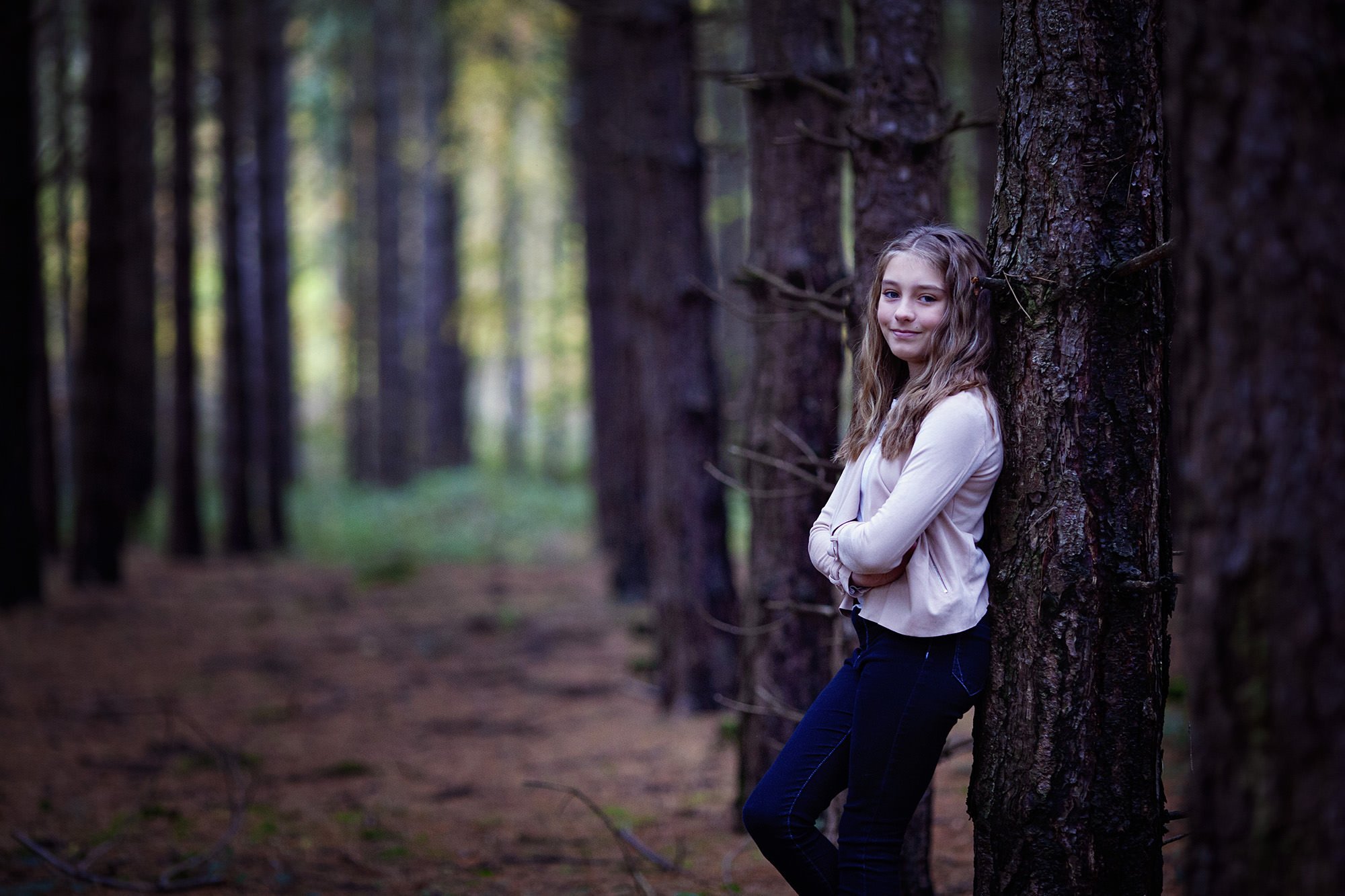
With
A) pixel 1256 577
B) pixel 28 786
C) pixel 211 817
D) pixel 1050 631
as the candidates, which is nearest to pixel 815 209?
pixel 1050 631

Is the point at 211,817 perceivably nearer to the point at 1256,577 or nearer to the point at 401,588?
the point at 1256,577

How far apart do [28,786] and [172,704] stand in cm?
213

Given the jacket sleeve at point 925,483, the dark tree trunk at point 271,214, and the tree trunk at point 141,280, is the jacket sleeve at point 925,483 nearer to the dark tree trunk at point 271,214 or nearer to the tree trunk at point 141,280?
the dark tree trunk at point 271,214

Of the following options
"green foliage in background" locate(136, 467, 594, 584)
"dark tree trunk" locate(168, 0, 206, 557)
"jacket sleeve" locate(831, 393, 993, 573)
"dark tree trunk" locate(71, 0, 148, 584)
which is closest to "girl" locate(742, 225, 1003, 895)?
"jacket sleeve" locate(831, 393, 993, 573)

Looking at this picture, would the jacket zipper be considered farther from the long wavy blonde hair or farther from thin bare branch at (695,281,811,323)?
thin bare branch at (695,281,811,323)

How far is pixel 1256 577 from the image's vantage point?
2125mm

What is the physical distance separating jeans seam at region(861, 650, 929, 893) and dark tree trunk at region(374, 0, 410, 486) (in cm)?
2255

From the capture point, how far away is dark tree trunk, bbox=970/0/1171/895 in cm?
296

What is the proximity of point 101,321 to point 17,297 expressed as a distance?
6.20 feet

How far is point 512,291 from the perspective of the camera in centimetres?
3278

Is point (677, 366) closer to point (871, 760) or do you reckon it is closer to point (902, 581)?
point (902, 581)

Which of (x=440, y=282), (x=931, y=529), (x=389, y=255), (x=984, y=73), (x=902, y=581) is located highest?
(x=984, y=73)

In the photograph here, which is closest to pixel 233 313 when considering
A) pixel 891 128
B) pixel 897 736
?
pixel 891 128

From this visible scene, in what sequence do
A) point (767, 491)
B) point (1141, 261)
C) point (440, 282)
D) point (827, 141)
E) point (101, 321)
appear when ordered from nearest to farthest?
point (1141, 261)
point (827, 141)
point (767, 491)
point (101, 321)
point (440, 282)
